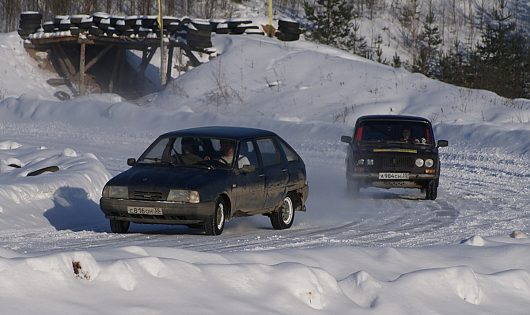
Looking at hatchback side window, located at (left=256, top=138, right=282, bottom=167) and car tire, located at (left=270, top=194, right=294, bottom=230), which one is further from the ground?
hatchback side window, located at (left=256, top=138, right=282, bottom=167)

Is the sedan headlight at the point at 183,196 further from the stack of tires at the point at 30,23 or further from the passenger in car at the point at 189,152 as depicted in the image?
the stack of tires at the point at 30,23

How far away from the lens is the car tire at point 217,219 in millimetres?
14141

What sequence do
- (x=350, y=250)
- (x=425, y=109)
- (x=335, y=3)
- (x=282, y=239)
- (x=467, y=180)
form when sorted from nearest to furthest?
(x=350, y=250), (x=282, y=239), (x=467, y=180), (x=425, y=109), (x=335, y=3)

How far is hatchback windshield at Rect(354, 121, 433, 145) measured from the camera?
21078 millimetres

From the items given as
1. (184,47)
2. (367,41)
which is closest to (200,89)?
(184,47)

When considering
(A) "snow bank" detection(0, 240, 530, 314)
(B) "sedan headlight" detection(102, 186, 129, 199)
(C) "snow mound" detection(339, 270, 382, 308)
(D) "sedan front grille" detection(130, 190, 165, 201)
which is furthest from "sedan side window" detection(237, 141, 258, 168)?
(C) "snow mound" detection(339, 270, 382, 308)

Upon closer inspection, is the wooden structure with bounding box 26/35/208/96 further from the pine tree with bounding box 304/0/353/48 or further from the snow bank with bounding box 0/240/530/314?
the snow bank with bounding box 0/240/530/314

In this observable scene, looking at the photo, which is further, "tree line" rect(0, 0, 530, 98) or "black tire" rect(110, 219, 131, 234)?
"tree line" rect(0, 0, 530, 98)

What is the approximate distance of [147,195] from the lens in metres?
14.0

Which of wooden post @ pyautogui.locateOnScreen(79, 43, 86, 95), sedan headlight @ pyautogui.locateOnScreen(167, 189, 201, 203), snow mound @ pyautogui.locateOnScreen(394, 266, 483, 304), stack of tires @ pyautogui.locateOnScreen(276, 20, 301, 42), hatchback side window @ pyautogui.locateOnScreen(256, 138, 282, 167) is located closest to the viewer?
snow mound @ pyautogui.locateOnScreen(394, 266, 483, 304)

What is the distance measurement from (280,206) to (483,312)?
22.7 ft

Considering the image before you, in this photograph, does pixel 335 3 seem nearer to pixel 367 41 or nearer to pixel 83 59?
pixel 367 41

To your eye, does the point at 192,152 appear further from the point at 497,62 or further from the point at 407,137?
the point at 497,62

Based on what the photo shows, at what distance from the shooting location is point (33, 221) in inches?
599
